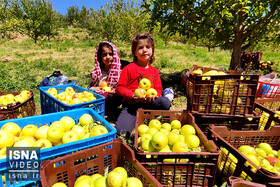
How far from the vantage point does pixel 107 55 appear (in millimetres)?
3920

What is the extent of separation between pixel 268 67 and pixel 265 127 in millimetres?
7272

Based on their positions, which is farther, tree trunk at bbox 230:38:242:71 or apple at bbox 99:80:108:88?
tree trunk at bbox 230:38:242:71

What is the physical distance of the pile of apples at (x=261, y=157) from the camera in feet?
5.76

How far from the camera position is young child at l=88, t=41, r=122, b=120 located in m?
3.89

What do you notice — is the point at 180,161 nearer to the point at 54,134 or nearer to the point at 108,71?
the point at 54,134

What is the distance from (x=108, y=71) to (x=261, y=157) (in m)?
3.23

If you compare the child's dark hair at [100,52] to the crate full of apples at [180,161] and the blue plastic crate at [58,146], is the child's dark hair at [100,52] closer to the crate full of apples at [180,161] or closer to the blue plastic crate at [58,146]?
the blue plastic crate at [58,146]

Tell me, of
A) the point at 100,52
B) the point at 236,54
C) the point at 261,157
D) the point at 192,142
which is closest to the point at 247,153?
the point at 261,157

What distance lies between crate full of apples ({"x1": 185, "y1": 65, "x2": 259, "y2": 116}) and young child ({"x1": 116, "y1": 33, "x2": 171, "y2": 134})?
2.90 ft

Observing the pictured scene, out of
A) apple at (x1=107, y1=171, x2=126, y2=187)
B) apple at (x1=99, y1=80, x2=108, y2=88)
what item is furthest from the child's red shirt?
apple at (x1=107, y1=171, x2=126, y2=187)

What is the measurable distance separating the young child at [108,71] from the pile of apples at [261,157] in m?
2.59

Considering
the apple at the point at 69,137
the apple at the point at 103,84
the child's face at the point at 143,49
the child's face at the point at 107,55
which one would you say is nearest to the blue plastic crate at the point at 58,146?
the apple at the point at 69,137

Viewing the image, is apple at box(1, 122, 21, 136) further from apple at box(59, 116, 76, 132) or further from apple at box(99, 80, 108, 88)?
apple at box(99, 80, 108, 88)

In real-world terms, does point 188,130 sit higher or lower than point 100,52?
lower
